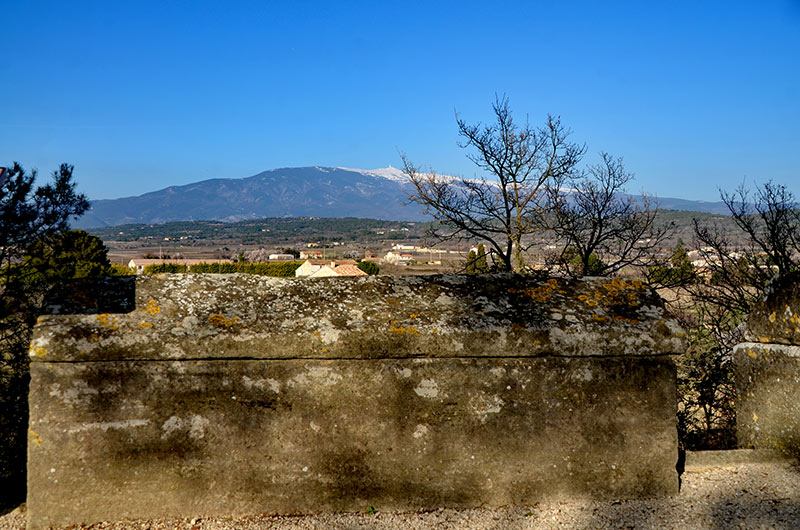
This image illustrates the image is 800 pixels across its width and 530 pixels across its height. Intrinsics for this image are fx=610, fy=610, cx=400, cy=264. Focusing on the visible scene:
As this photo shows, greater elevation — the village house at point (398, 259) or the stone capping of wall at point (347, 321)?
the stone capping of wall at point (347, 321)

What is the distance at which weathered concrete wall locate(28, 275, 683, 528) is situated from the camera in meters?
2.76

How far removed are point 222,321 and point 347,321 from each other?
0.58m

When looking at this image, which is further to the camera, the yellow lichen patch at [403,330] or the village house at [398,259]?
the village house at [398,259]

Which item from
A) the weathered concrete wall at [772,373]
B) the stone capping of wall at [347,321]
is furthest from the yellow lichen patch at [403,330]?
the weathered concrete wall at [772,373]

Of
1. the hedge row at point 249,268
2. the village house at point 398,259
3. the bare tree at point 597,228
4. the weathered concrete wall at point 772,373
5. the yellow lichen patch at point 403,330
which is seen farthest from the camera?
the village house at point 398,259

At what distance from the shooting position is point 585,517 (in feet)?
9.36

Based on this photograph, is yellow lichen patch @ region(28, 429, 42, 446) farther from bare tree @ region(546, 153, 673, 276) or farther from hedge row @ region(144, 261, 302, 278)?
hedge row @ region(144, 261, 302, 278)

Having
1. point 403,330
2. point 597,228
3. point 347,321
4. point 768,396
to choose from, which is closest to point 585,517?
point 403,330

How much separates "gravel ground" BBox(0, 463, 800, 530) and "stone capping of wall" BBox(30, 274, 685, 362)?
0.74 metres

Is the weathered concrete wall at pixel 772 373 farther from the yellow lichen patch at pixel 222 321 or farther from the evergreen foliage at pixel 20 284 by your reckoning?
the evergreen foliage at pixel 20 284

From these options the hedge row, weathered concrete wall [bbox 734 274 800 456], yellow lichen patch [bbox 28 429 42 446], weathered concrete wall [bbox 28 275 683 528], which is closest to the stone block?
weathered concrete wall [bbox 734 274 800 456]

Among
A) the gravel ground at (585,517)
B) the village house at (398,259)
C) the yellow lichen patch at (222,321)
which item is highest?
the yellow lichen patch at (222,321)

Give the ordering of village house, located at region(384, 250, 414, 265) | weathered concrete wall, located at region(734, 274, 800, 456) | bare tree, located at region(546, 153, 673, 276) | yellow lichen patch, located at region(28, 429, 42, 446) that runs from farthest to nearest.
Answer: village house, located at region(384, 250, 414, 265) < bare tree, located at region(546, 153, 673, 276) < weathered concrete wall, located at region(734, 274, 800, 456) < yellow lichen patch, located at region(28, 429, 42, 446)

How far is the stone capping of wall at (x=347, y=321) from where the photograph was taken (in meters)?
2.76
